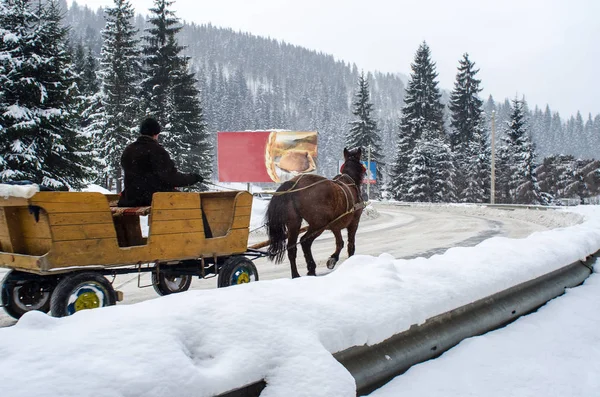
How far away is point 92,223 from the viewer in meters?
4.54

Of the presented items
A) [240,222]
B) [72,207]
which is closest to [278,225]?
[240,222]

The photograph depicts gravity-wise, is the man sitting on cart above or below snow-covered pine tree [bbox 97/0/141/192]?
below

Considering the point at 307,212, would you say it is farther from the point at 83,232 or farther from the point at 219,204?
the point at 83,232

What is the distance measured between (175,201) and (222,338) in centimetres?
321

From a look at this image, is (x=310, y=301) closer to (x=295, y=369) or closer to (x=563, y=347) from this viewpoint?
(x=295, y=369)

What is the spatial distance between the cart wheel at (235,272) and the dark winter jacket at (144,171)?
3.80 ft

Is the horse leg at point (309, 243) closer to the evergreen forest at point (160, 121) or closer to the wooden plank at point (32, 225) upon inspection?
the wooden plank at point (32, 225)

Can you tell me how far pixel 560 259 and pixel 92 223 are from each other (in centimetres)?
495

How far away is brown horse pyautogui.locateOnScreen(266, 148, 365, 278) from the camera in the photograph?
7.48 metres

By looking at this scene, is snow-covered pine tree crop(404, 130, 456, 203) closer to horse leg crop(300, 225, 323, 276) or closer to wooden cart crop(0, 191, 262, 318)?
horse leg crop(300, 225, 323, 276)

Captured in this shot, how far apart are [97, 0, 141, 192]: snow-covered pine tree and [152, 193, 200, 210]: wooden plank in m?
31.4

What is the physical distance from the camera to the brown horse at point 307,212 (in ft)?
24.5

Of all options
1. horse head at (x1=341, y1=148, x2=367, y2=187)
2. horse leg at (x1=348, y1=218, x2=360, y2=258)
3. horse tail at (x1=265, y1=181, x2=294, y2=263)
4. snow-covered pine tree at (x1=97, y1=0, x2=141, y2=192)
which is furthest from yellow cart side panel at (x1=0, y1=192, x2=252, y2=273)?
snow-covered pine tree at (x1=97, y1=0, x2=141, y2=192)

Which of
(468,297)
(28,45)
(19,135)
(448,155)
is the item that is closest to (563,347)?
(468,297)
